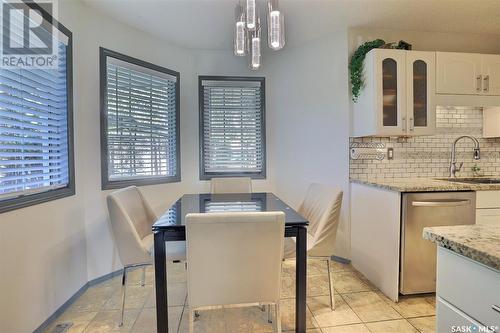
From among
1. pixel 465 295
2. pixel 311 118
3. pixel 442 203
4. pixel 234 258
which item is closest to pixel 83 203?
pixel 234 258

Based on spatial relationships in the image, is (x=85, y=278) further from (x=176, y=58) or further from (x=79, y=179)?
(x=176, y=58)

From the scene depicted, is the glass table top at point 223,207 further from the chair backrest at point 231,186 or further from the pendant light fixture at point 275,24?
the pendant light fixture at point 275,24

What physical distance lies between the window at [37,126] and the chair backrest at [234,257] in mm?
1107

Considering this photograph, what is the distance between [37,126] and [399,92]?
285 centimetres

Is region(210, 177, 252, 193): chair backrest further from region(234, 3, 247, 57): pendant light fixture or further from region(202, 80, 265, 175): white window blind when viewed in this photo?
region(234, 3, 247, 57): pendant light fixture

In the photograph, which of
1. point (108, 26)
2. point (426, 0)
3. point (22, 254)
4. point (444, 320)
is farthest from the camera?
point (108, 26)

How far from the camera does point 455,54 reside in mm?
2514

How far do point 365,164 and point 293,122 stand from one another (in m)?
0.94

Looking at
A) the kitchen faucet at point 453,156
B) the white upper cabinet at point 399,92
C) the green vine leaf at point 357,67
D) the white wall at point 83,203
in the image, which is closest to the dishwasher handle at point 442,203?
the white upper cabinet at point 399,92

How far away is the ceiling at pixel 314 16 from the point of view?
2.27 meters

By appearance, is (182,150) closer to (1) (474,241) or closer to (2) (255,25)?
(2) (255,25)

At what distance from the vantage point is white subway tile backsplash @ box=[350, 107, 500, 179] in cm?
278

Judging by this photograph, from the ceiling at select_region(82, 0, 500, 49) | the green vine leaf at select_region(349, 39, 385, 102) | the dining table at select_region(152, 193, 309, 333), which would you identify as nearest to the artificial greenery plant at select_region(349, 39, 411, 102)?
the green vine leaf at select_region(349, 39, 385, 102)

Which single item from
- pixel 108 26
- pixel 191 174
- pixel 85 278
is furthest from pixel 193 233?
pixel 108 26
